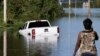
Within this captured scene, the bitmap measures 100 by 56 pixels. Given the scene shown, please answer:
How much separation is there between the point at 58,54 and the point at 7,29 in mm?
18301

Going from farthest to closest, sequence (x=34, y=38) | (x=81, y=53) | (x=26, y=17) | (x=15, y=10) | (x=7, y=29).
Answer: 1. (x=15, y=10)
2. (x=26, y=17)
3. (x=7, y=29)
4. (x=34, y=38)
5. (x=81, y=53)

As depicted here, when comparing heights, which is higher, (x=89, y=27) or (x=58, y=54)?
(x=89, y=27)

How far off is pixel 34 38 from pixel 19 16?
2056 centimetres

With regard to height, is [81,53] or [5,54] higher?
[81,53]

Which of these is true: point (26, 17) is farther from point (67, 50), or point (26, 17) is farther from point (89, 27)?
point (89, 27)

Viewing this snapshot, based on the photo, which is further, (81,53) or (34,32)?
(34,32)

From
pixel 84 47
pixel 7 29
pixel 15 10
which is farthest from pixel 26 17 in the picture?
pixel 84 47

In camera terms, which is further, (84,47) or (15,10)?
(15,10)

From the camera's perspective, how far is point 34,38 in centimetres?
3316

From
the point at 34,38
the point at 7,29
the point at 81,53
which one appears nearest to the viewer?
the point at 81,53

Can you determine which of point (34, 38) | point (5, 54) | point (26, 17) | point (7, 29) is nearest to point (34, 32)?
point (34, 38)

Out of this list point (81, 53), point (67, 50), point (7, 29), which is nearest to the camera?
point (81, 53)

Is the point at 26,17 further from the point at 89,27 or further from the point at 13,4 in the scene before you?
the point at 89,27

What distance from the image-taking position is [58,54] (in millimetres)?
22453
